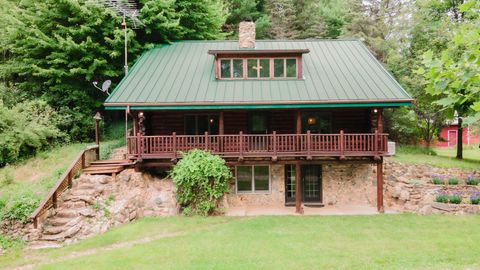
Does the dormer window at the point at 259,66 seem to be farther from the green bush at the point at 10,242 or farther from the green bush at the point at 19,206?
the green bush at the point at 10,242

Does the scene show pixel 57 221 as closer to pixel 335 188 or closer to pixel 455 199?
pixel 335 188

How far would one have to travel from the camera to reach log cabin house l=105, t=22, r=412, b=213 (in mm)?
14281

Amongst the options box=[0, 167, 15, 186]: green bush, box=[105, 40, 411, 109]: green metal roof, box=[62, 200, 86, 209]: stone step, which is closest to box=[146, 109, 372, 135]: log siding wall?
box=[105, 40, 411, 109]: green metal roof

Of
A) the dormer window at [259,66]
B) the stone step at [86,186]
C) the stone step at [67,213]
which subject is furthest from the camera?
the dormer window at [259,66]

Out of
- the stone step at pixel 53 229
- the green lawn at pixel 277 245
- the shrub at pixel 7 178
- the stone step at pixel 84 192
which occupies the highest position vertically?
the shrub at pixel 7 178

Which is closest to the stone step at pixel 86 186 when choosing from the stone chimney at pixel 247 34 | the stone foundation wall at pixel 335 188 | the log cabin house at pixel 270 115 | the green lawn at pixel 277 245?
the log cabin house at pixel 270 115

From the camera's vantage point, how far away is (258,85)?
1587 cm

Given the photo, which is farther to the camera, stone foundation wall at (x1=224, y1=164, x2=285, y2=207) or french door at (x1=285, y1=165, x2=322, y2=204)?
french door at (x1=285, y1=165, x2=322, y2=204)

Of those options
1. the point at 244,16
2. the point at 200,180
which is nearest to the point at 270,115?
the point at 200,180

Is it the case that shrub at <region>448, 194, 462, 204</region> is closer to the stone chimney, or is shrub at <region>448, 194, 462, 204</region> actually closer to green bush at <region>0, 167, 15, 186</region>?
the stone chimney

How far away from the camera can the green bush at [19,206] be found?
11.2m

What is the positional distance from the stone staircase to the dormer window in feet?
20.5

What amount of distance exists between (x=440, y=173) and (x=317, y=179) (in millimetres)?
7139

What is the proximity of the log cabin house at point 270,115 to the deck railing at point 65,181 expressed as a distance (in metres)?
2.03
